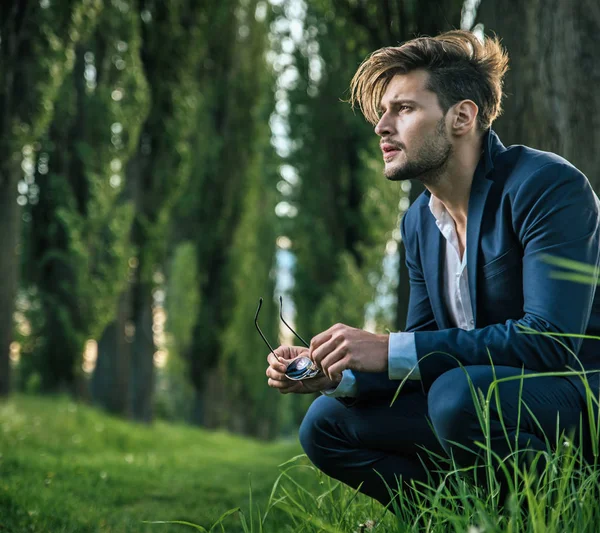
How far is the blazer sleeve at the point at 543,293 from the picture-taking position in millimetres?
2393

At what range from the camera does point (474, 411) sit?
245cm

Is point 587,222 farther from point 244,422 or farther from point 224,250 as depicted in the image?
point 244,422

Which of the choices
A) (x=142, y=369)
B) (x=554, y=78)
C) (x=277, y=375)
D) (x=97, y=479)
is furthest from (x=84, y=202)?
(x=277, y=375)

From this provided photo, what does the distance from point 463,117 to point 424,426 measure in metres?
1.03

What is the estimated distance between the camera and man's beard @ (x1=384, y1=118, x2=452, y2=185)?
2.78m

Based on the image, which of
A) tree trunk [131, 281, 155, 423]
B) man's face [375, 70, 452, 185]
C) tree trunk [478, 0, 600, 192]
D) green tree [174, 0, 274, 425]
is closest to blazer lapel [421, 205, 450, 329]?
man's face [375, 70, 452, 185]

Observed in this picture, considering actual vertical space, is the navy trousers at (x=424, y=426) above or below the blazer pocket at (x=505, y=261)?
below

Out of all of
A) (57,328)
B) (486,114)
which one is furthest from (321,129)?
(486,114)

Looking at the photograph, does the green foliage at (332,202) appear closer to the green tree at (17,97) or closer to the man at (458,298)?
the green tree at (17,97)

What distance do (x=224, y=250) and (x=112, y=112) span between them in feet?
21.9

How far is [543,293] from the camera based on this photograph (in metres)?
2.41

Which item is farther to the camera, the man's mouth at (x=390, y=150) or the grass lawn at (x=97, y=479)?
the grass lawn at (x=97, y=479)


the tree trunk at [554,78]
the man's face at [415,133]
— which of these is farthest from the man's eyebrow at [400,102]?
the tree trunk at [554,78]

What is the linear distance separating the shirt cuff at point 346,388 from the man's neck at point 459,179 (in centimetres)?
65
